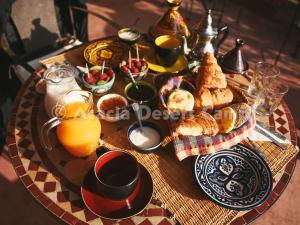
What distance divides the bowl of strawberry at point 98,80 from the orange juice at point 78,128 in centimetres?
29

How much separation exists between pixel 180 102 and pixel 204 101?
0.47ft

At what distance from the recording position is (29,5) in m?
2.44

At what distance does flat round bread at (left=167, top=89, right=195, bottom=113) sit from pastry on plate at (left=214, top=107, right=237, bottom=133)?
163 mm

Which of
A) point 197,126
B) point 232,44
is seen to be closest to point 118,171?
point 197,126

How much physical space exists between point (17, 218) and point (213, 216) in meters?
1.72

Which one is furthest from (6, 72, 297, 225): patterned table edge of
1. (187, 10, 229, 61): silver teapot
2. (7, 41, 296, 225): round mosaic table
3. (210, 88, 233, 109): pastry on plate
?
(187, 10, 229, 61): silver teapot

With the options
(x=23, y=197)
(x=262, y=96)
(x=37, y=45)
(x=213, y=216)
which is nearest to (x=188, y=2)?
(x=37, y=45)

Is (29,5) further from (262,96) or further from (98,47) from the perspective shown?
(262,96)

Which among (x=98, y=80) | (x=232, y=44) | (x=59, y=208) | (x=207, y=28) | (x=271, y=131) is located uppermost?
(x=207, y=28)

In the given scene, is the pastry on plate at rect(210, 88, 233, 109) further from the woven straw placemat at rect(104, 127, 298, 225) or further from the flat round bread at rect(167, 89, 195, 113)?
the woven straw placemat at rect(104, 127, 298, 225)

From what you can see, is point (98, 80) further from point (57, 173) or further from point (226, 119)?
point (226, 119)

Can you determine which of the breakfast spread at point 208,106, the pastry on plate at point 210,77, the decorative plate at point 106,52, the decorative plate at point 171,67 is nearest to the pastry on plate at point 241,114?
the breakfast spread at point 208,106

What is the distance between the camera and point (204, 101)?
1.58 meters

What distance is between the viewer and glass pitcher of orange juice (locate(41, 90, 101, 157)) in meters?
1.38
